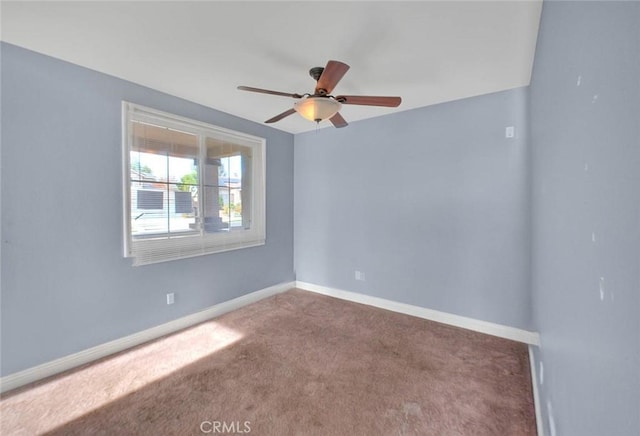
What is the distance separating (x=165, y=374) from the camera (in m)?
2.07

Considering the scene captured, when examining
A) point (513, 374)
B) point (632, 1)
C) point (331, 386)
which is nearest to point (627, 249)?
point (632, 1)

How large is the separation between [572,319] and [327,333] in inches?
85.6

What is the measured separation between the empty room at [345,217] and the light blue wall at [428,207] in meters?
0.02

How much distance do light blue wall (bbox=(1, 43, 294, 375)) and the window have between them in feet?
0.37

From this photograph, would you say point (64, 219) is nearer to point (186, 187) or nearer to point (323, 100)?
point (186, 187)

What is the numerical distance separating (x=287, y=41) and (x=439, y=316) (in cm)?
302

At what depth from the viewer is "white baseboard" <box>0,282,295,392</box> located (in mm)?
1925

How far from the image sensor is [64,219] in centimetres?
211

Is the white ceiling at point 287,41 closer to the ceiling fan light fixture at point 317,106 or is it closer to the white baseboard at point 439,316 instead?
the ceiling fan light fixture at point 317,106

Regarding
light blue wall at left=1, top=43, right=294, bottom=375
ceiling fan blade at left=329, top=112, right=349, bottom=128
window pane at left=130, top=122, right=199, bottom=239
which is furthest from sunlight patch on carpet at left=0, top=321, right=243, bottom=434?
ceiling fan blade at left=329, top=112, right=349, bottom=128

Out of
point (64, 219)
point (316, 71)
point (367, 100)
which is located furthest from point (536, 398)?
point (64, 219)

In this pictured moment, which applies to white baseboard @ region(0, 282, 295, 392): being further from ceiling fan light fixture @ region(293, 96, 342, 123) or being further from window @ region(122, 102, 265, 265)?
ceiling fan light fixture @ region(293, 96, 342, 123)

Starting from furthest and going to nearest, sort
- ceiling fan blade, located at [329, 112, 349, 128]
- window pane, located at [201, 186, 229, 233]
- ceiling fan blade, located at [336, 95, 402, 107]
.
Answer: window pane, located at [201, 186, 229, 233] → ceiling fan blade, located at [329, 112, 349, 128] → ceiling fan blade, located at [336, 95, 402, 107]

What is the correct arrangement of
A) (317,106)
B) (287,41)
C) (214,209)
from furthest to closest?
(214,209), (317,106), (287,41)
